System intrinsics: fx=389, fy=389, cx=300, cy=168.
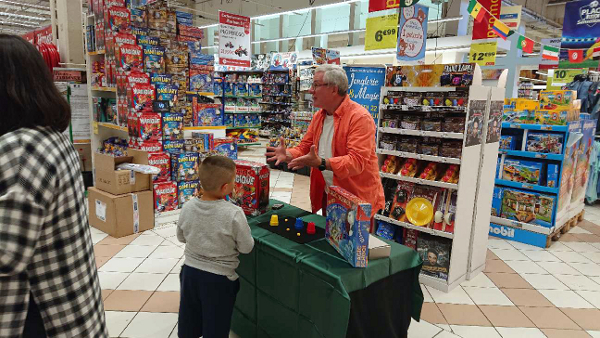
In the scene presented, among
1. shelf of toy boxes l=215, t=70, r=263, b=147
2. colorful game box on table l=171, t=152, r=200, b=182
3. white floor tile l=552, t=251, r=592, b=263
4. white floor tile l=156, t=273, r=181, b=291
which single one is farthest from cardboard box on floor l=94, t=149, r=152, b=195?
shelf of toy boxes l=215, t=70, r=263, b=147

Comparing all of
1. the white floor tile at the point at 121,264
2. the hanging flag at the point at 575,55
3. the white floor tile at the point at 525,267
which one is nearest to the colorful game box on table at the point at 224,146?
the white floor tile at the point at 121,264

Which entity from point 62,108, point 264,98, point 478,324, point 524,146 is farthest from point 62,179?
point 264,98

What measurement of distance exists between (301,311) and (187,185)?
376 cm

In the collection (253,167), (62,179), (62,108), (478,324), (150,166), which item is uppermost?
(62,108)

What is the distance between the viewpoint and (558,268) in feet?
14.2

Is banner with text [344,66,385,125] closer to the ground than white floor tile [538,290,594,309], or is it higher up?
higher up

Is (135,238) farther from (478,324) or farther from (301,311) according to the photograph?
(478,324)

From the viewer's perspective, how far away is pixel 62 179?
1151mm

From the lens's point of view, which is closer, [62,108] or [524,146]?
[62,108]

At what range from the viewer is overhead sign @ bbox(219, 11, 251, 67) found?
8916mm

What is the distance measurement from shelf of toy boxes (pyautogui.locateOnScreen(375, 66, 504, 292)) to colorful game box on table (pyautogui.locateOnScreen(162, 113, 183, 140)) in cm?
280

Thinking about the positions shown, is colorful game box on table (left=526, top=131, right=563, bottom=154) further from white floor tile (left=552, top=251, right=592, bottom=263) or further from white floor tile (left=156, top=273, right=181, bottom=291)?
white floor tile (left=156, top=273, right=181, bottom=291)

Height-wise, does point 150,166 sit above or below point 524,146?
below

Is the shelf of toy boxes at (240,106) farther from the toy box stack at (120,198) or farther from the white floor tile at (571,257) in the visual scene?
the white floor tile at (571,257)
